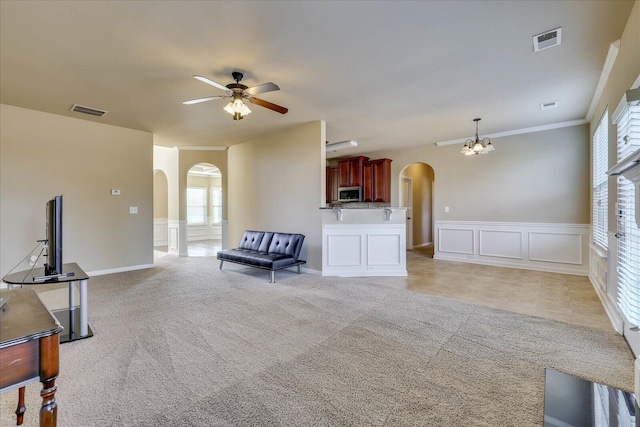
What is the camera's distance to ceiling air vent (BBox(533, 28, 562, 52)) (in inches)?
103

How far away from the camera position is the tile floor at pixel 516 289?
3.32 metres

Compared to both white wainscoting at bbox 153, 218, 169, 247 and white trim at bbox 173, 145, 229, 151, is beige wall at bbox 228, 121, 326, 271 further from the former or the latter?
white wainscoting at bbox 153, 218, 169, 247

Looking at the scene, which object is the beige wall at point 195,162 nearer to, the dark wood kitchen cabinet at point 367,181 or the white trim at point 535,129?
the dark wood kitchen cabinet at point 367,181

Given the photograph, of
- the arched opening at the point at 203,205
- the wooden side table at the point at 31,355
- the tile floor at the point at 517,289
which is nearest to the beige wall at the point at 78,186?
the arched opening at the point at 203,205

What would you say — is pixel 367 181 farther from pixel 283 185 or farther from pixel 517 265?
pixel 517 265

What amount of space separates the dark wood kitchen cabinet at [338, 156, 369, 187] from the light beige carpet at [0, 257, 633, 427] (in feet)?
15.5

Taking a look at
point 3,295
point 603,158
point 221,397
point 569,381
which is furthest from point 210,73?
point 603,158

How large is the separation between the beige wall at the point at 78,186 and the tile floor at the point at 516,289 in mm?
5385

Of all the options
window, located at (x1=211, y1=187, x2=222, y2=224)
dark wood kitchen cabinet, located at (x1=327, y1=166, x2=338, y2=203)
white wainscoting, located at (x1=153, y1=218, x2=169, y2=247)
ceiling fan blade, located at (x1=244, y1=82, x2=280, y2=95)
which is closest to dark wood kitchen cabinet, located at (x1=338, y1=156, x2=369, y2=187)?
dark wood kitchen cabinet, located at (x1=327, y1=166, x2=338, y2=203)

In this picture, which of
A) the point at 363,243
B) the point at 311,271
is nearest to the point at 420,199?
the point at 363,243

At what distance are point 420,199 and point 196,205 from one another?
8.12 m

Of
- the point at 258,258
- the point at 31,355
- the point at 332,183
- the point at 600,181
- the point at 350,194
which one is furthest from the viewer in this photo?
the point at 332,183

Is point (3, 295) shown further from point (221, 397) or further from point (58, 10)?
point (58, 10)

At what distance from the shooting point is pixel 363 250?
5125mm
